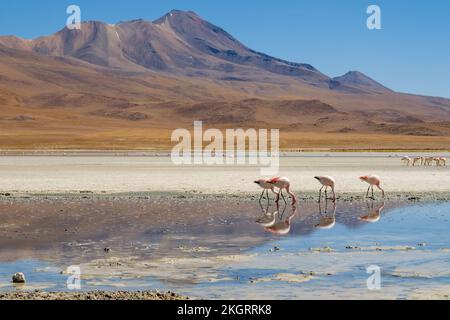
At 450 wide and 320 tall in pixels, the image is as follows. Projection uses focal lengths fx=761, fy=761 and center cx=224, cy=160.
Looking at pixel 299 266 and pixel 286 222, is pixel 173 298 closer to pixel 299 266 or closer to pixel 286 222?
pixel 299 266

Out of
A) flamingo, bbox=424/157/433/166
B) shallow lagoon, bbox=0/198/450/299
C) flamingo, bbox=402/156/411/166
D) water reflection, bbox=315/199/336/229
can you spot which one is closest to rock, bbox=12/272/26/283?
shallow lagoon, bbox=0/198/450/299

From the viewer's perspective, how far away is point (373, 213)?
17.4 metres

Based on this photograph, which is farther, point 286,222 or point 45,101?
point 45,101

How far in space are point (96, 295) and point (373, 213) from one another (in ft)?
33.5

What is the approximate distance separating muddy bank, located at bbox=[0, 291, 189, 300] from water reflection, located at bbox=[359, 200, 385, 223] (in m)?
8.42

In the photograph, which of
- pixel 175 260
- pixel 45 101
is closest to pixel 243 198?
pixel 175 260

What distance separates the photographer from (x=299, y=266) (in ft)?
34.6

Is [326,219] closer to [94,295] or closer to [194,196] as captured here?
[194,196]

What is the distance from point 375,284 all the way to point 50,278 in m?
4.07

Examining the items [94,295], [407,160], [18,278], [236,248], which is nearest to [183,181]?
[236,248]

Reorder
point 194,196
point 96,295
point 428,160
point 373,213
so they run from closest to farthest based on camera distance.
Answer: point 96,295 < point 373,213 < point 194,196 < point 428,160

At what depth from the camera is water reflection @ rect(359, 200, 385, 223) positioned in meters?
16.3

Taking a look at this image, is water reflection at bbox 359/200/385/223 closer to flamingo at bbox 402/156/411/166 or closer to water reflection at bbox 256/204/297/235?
water reflection at bbox 256/204/297/235

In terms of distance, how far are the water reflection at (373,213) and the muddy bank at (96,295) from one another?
842 cm
